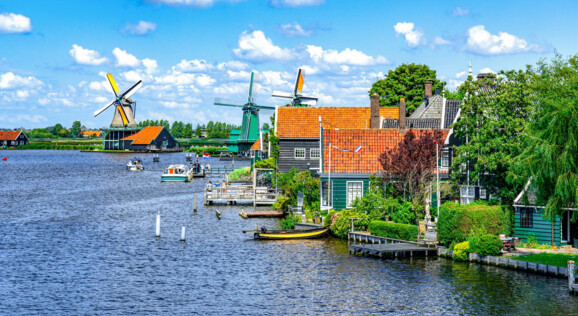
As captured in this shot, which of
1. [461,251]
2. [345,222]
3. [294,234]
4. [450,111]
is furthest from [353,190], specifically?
[461,251]

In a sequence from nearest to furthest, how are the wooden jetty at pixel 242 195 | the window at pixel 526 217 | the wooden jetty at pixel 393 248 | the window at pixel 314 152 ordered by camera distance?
1. the window at pixel 526 217
2. the wooden jetty at pixel 393 248
3. the window at pixel 314 152
4. the wooden jetty at pixel 242 195

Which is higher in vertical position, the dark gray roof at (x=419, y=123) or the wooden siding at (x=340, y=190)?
the dark gray roof at (x=419, y=123)

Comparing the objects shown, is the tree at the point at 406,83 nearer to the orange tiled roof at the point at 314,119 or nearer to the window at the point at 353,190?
the orange tiled roof at the point at 314,119

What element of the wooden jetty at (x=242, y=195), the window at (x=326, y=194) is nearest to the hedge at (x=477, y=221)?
the window at (x=326, y=194)

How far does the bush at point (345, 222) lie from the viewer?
5023 centimetres

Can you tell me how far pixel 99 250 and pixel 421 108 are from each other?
4025 centimetres

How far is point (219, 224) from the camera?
2395 inches

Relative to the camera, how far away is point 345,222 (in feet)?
165

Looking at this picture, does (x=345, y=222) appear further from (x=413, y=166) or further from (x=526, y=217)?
(x=526, y=217)

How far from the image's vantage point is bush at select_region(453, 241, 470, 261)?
40.9 meters

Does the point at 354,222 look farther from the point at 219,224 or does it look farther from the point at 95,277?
the point at 95,277

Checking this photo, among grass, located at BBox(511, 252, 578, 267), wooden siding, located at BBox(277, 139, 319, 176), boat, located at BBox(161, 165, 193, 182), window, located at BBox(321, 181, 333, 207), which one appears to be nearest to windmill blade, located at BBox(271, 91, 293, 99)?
boat, located at BBox(161, 165, 193, 182)

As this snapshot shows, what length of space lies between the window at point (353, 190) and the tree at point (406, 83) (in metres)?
45.6

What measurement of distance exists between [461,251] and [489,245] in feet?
6.56
